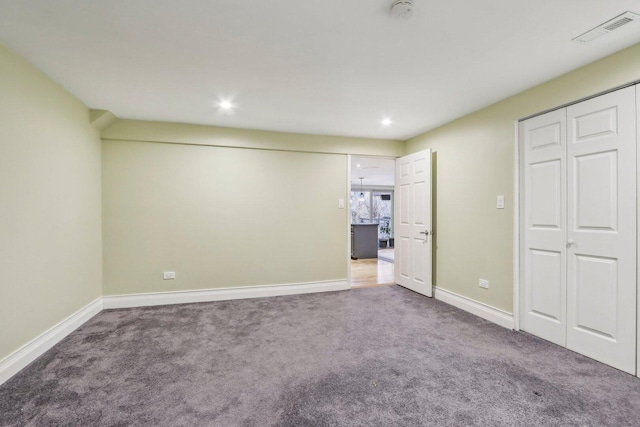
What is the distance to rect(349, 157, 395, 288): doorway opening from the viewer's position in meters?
5.52

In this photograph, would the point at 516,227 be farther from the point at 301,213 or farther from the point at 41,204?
the point at 41,204

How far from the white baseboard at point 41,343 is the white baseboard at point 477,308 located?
425 centimetres

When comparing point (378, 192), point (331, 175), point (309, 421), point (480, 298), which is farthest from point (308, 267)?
point (378, 192)

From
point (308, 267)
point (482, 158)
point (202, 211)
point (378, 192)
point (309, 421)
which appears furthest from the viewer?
point (378, 192)

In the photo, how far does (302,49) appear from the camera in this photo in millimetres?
2086

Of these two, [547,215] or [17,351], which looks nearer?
[17,351]

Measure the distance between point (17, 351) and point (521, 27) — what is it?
4252 mm

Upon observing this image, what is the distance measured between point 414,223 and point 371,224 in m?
3.28

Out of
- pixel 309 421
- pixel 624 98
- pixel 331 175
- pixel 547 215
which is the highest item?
pixel 624 98

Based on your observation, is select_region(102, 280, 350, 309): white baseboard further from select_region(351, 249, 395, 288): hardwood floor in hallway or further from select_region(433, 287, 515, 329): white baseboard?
select_region(433, 287, 515, 329): white baseboard

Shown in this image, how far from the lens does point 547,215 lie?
2.65 metres

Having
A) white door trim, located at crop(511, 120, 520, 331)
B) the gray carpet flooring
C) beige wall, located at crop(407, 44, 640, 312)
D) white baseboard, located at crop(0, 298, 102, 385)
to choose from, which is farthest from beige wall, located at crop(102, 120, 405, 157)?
the gray carpet flooring

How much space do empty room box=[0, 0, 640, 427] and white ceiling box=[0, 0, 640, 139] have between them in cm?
2

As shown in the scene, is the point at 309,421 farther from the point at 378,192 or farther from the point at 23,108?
the point at 378,192
